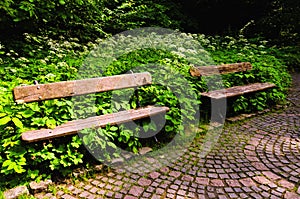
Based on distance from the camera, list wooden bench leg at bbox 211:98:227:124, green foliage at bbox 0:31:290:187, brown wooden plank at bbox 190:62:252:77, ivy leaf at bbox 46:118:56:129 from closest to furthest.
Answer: green foliage at bbox 0:31:290:187, ivy leaf at bbox 46:118:56:129, brown wooden plank at bbox 190:62:252:77, wooden bench leg at bbox 211:98:227:124

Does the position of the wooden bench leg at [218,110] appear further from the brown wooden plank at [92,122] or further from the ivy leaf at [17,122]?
the ivy leaf at [17,122]

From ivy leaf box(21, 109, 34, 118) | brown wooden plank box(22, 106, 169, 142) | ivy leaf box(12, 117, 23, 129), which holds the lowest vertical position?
brown wooden plank box(22, 106, 169, 142)

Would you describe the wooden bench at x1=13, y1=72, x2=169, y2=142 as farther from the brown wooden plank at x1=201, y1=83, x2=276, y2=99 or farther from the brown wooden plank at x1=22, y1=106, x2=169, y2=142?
the brown wooden plank at x1=201, y1=83, x2=276, y2=99

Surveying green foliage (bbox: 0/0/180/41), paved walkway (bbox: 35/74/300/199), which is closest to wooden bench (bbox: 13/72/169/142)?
paved walkway (bbox: 35/74/300/199)

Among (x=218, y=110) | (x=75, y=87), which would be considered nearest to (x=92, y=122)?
(x=75, y=87)

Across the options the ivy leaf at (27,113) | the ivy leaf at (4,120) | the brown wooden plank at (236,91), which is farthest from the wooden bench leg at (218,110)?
the ivy leaf at (4,120)

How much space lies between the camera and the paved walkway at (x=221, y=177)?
2.74m

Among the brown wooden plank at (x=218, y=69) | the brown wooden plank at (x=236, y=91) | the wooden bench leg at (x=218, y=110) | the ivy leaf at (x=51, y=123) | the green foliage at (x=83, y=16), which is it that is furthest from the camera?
the green foliage at (x=83, y=16)

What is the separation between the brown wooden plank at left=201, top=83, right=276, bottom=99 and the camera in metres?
4.52

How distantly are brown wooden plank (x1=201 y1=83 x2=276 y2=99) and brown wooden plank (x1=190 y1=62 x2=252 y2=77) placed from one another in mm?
353

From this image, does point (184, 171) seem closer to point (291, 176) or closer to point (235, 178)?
point (235, 178)

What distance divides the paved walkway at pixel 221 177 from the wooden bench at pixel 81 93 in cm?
59

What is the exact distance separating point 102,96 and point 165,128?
992mm

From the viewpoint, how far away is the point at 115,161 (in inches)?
130
